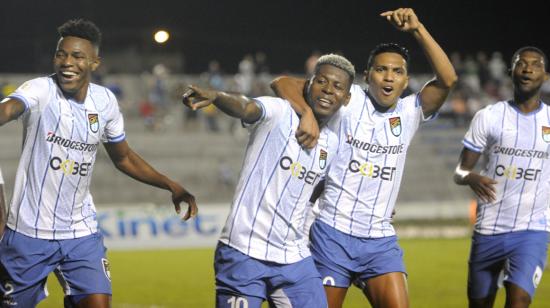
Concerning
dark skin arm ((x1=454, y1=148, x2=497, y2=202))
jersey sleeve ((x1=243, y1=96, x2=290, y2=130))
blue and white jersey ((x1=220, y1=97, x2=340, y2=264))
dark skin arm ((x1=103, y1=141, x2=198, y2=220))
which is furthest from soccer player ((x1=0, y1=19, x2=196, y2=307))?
dark skin arm ((x1=454, y1=148, x2=497, y2=202))

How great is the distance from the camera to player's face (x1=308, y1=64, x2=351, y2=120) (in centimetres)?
611

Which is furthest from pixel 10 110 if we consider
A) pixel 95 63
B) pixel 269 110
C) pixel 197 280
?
pixel 197 280

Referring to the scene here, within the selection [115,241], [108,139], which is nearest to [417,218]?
[115,241]

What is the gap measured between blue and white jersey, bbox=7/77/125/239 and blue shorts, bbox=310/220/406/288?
175 centimetres

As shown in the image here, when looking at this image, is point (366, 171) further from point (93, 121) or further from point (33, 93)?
point (33, 93)

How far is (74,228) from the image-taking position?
6492 millimetres

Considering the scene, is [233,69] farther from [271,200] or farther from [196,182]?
[271,200]

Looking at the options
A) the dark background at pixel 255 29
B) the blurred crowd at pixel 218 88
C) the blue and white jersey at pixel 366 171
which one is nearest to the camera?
the blue and white jersey at pixel 366 171

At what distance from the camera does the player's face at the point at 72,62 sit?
6320 millimetres

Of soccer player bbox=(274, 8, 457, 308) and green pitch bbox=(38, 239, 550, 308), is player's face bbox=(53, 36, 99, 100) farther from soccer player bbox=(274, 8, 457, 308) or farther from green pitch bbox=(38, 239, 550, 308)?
green pitch bbox=(38, 239, 550, 308)

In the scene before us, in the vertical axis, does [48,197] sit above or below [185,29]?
below

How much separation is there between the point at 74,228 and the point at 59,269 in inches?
12.0

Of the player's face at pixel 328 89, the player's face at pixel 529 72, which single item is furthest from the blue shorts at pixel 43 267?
the player's face at pixel 529 72

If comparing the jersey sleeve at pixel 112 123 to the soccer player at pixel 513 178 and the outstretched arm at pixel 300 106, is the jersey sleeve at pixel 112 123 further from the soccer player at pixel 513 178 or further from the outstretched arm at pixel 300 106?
the soccer player at pixel 513 178
